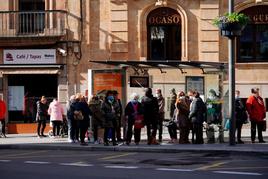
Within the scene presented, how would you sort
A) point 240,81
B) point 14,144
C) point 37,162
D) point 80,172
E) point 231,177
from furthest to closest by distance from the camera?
point 240,81 → point 14,144 → point 37,162 → point 80,172 → point 231,177

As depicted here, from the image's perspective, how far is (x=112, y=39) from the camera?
26.3m

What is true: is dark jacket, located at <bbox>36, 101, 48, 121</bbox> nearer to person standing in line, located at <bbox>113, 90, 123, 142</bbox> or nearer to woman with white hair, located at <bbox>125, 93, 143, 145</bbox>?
person standing in line, located at <bbox>113, 90, 123, 142</bbox>

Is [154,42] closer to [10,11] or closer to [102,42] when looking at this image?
[102,42]

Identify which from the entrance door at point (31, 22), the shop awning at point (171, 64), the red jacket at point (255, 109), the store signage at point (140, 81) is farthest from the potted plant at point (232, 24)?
the entrance door at point (31, 22)

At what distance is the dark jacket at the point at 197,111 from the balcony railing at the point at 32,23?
946 centimetres

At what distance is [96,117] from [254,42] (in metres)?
9.95

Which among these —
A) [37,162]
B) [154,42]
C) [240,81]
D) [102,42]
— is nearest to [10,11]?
[102,42]

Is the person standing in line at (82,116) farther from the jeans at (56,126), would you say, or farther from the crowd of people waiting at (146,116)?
the jeans at (56,126)

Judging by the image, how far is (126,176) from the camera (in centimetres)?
1256

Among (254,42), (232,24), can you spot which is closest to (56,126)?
(232,24)

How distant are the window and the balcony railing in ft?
24.4

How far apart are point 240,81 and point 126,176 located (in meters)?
14.3

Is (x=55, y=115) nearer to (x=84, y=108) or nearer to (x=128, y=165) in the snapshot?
(x=84, y=108)

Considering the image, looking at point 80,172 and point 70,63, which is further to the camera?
point 70,63
